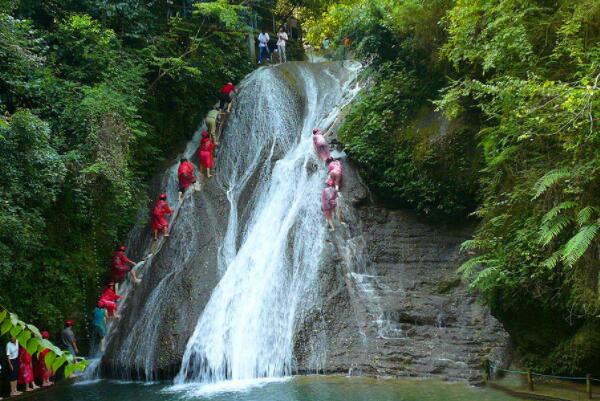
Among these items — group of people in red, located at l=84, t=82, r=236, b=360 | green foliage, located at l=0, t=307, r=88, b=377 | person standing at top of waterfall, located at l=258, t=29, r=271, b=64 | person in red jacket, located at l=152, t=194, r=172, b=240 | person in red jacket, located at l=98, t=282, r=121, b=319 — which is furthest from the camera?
person standing at top of waterfall, located at l=258, t=29, r=271, b=64

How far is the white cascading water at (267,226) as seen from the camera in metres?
13.9

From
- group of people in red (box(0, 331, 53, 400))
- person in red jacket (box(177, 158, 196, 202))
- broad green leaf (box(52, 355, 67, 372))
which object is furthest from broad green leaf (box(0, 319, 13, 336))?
person in red jacket (box(177, 158, 196, 202))

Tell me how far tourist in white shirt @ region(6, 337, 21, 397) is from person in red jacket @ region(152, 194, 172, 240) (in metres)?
5.49

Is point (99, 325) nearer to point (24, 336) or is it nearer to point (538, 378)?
point (538, 378)

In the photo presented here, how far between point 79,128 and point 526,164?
10487mm

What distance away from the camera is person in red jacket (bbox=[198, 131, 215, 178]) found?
19.6 meters

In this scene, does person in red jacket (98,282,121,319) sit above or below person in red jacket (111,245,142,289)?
below

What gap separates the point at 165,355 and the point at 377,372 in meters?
4.77

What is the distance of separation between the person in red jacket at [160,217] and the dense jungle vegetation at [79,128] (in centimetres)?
63

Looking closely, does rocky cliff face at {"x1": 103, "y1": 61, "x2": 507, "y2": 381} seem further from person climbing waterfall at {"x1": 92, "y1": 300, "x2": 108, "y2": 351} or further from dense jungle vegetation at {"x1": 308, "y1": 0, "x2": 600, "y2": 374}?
dense jungle vegetation at {"x1": 308, "y1": 0, "x2": 600, "y2": 374}

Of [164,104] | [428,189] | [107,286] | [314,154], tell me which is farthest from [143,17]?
[428,189]

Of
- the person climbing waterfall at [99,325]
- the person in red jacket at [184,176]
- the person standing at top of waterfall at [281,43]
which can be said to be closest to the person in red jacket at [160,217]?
the person in red jacket at [184,176]

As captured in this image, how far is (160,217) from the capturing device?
17.8 meters

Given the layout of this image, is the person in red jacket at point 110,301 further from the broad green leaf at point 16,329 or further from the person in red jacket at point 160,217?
the broad green leaf at point 16,329
